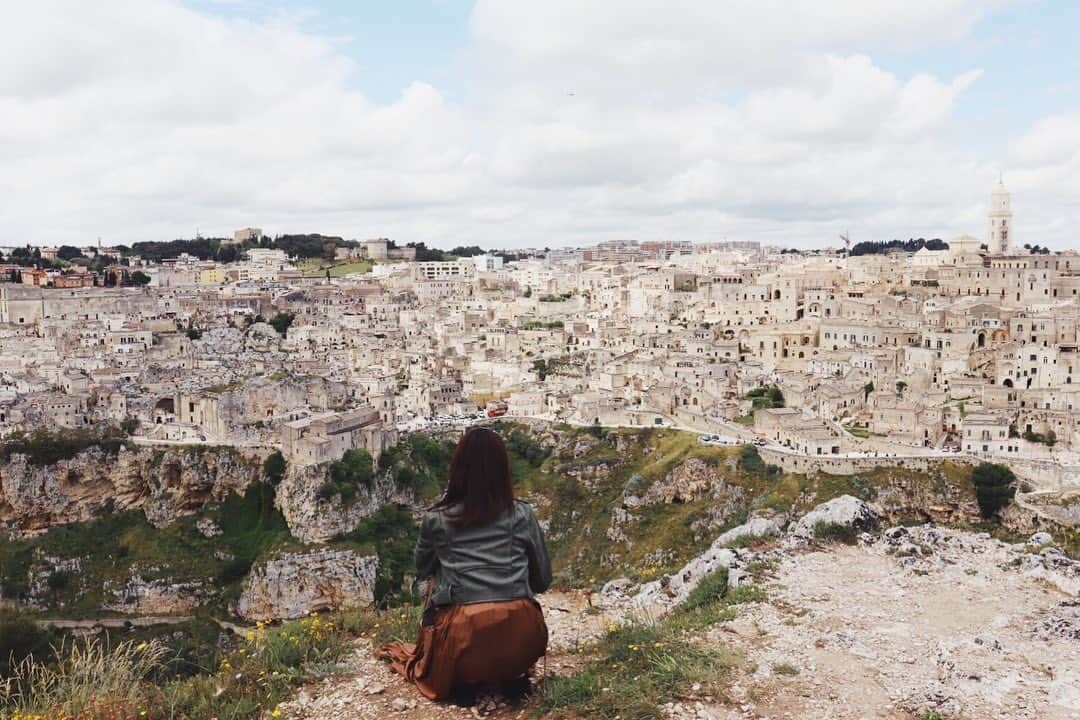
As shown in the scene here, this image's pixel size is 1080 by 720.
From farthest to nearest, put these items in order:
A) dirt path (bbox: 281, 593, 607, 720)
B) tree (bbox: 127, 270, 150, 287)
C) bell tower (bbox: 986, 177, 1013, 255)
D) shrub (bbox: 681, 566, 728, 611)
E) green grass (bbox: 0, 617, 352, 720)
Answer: tree (bbox: 127, 270, 150, 287)
bell tower (bbox: 986, 177, 1013, 255)
shrub (bbox: 681, 566, 728, 611)
green grass (bbox: 0, 617, 352, 720)
dirt path (bbox: 281, 593, 607, 720)

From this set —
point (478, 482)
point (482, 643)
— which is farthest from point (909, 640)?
point (478, 482)

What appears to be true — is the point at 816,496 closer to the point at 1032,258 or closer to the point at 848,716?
the point at 848,716

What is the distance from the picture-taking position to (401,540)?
33.7 metres

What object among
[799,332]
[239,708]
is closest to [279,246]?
[799,332]

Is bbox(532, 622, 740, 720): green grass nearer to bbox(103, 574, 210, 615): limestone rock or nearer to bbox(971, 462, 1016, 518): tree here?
bbox(971, 462, 1016, 518): tree

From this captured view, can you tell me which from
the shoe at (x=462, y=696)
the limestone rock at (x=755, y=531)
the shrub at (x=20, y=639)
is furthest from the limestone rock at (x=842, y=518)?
the shrub at (x=20, y=639)

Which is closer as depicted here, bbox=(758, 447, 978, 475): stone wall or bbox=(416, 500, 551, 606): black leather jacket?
bbox=(416, 500, 551, 606): black leather jacket

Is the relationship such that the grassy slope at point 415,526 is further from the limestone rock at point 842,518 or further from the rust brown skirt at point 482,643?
the rust brown skirt at point 482,643

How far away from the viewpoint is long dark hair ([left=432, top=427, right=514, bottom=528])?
4832 millimetres

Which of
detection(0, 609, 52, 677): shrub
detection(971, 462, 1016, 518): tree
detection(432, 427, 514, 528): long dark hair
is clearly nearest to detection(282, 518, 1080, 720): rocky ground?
detection(432, 427, 514, 528): long dark hair

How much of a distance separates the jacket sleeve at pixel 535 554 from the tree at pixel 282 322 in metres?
54.6

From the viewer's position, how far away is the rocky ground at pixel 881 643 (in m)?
5.21

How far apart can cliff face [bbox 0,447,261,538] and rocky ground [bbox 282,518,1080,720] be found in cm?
2962

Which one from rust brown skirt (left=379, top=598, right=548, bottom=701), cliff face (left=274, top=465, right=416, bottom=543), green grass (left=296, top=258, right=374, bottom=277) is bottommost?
cliff face (left=274, top=465, right=416, bottom=543)
